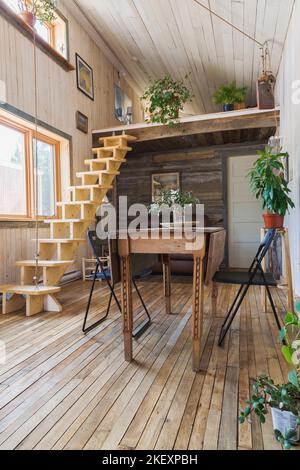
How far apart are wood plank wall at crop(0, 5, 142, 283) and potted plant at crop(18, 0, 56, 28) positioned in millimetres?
222

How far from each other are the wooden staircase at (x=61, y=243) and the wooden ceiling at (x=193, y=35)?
4.87ft

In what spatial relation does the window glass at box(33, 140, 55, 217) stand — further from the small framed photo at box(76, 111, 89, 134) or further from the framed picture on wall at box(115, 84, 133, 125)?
the framed picture on wall at box(115, 84, 133, 125)

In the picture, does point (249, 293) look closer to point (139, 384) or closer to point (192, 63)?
point (139, 384)

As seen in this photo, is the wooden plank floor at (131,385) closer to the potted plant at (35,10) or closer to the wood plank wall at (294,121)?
the wood plank wall at (294,121)

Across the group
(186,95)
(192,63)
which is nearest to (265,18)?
(186,95)

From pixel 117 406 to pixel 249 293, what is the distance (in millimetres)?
2486

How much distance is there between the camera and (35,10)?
3.35 metres

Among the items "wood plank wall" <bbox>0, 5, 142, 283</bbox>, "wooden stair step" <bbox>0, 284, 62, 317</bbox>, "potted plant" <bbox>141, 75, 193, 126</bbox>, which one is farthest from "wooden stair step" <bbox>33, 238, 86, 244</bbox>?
"potted plant" <bbox>141, 75, 193, 126</bbox>

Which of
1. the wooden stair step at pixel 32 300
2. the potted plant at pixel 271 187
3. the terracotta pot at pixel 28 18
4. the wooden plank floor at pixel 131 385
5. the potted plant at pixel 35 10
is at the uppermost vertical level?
the potted plant at pixel 35 10

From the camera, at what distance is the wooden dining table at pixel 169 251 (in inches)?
63.4

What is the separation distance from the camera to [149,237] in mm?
1673

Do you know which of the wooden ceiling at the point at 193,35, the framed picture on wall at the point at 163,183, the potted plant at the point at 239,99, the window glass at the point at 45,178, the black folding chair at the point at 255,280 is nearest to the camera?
the black folding chair at the point at 255,280

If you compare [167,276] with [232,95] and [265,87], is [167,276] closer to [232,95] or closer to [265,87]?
[265,87]

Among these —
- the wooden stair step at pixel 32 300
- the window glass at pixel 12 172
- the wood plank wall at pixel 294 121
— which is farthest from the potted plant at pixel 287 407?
the window glass at pixel 12 172
